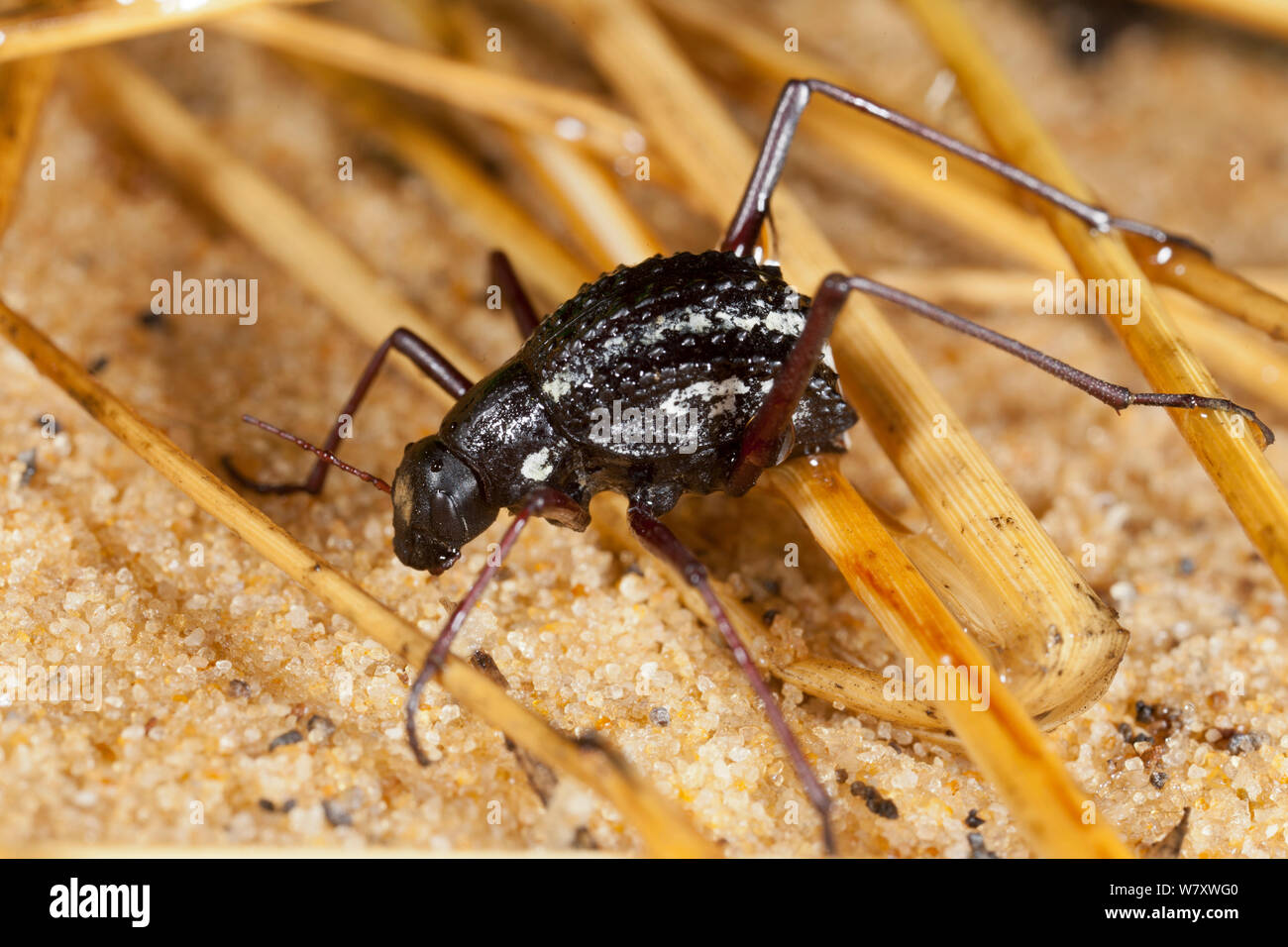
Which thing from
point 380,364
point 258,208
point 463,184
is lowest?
point 380,364

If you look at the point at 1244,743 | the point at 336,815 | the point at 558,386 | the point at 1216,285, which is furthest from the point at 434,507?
the point at 1216,285

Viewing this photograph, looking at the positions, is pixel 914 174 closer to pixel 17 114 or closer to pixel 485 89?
pixel 485 89

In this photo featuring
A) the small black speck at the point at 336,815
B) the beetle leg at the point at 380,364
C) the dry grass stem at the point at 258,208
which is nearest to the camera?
the small black speck at the point at 336,815

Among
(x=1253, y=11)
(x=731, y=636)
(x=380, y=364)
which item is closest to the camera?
(x=731, y=636)

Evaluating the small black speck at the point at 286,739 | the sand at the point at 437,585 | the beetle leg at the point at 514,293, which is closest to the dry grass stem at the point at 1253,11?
the sand at the point at 437,585

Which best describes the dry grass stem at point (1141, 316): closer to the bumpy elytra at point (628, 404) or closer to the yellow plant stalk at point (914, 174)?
the yellow plant stalk at point (914, 174)

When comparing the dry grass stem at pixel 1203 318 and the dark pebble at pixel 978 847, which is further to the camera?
the dry grass stem at pixel 1203 318
